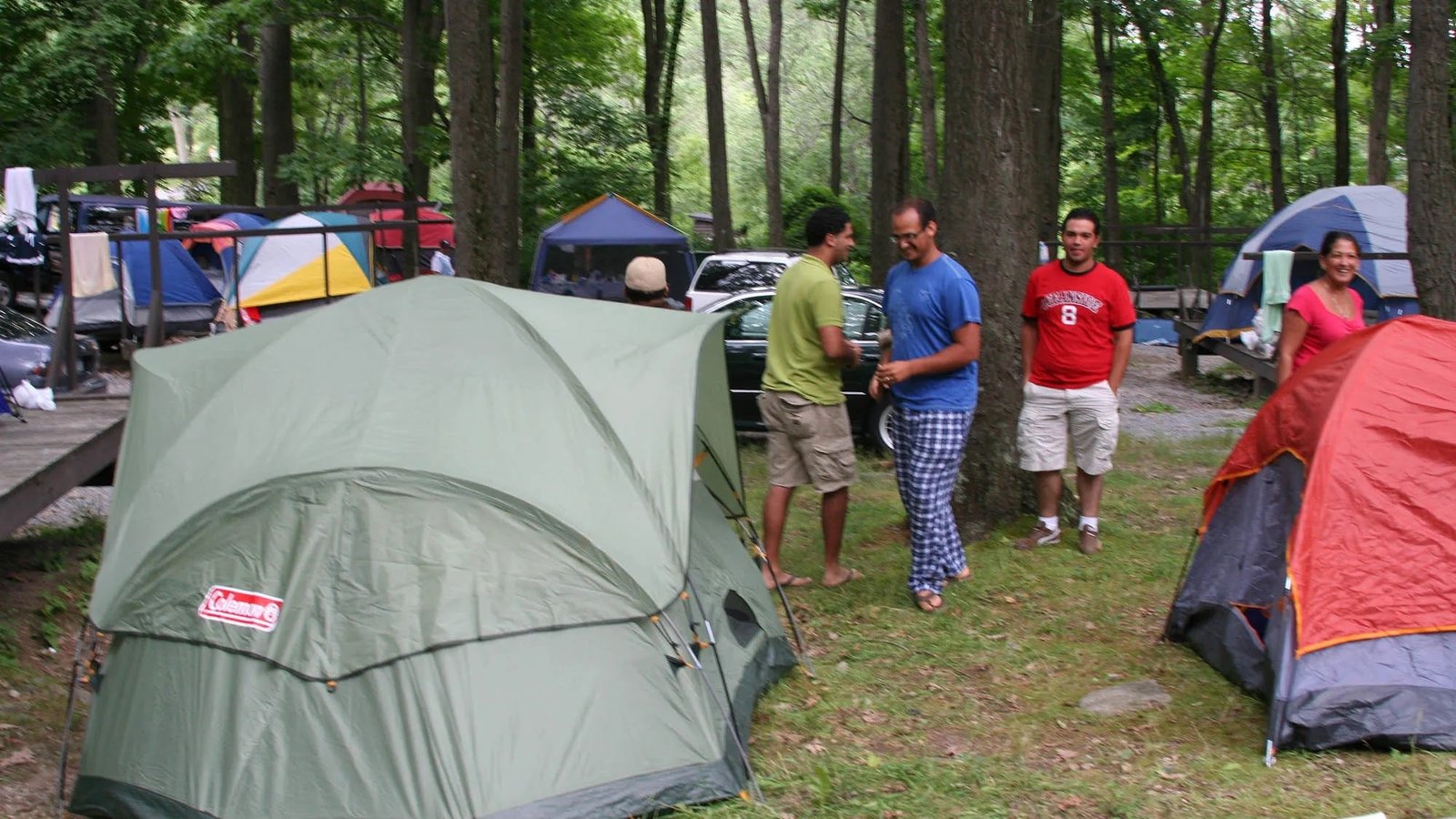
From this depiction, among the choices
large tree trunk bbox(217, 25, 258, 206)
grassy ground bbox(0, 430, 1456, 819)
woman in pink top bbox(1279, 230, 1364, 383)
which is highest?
large tree trunk bbox(217, 25, 258, 206)

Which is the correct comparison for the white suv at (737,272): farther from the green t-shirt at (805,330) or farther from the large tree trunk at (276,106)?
the green t-shirt at (805,330)

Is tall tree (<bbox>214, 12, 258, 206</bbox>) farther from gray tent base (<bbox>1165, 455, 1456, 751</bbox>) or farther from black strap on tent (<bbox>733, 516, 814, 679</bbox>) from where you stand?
gray tent base (<bbox>1165, 455, 1456, 751</bbox>)

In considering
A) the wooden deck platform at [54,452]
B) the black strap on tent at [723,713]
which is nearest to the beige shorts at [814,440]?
the black strap on tent at [723,713]

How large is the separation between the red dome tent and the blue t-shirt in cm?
132

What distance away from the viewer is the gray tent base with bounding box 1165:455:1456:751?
4.46 m

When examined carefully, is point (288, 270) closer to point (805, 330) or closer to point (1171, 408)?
point (1171, 408)

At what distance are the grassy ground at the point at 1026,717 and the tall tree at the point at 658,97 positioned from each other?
1825 cm

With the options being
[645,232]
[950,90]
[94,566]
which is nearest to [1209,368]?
[645,232]

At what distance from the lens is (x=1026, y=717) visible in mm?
5117

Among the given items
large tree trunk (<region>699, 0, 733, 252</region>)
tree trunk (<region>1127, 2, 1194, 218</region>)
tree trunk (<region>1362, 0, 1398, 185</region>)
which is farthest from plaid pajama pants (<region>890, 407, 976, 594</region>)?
tree trunk (<region>1127, 2, 1194, 218</region>)

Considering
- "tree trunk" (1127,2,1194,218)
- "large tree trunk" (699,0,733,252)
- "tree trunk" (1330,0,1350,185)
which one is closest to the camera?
"tree trunk" (1330,0,1350,185)

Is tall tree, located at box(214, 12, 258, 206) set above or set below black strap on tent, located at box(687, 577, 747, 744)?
above

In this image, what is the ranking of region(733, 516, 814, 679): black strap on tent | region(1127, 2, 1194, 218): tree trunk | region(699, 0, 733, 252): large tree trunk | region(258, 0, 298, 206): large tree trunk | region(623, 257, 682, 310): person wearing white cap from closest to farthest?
region(733, 516, 814, 679): black strap on tent < region(623, 257, 682, 310): person wearing white cap < region(258, 0, 298, 206): large tree trunk < region(699, 0, 733, 252): large tree trunk < region(1127, 2, 1194, 218): tree trunk

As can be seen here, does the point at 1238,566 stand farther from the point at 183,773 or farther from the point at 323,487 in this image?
the point at 183,773
